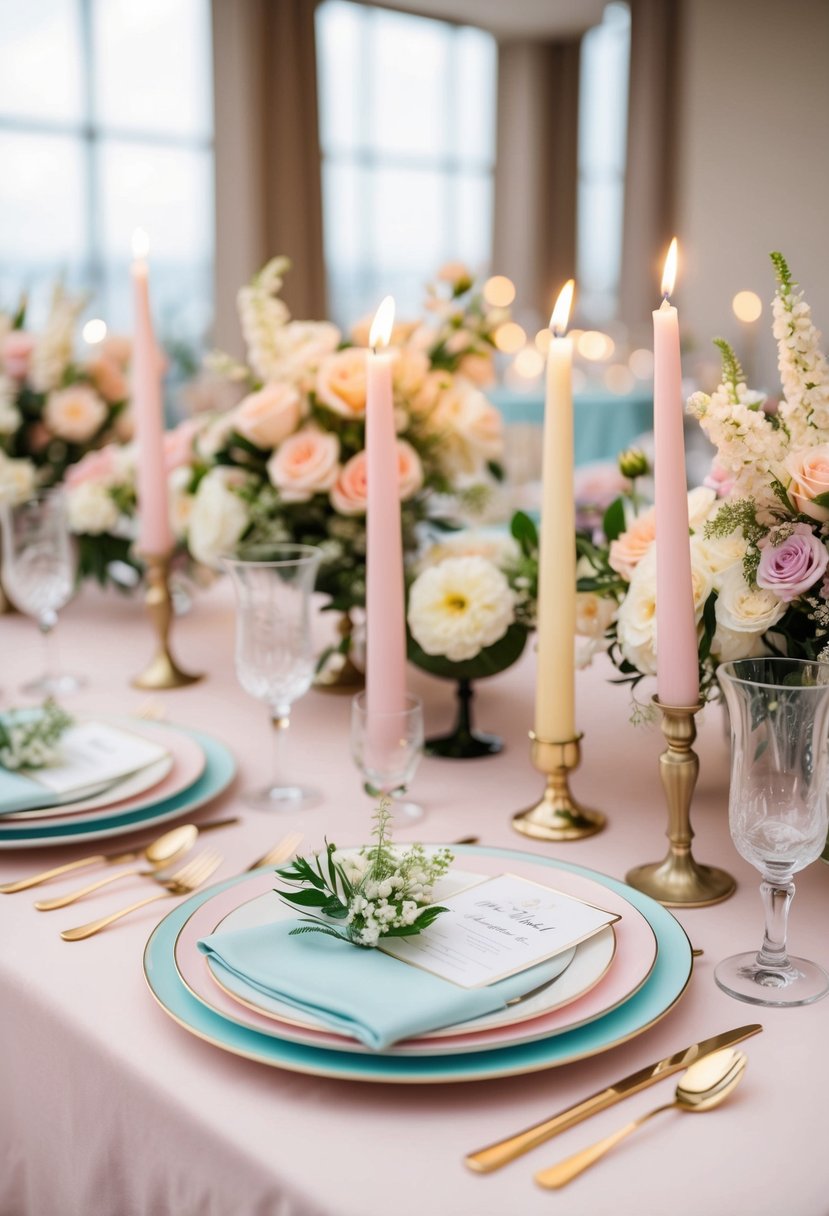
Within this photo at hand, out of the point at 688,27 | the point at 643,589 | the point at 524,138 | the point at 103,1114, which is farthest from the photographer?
the point at 524,138

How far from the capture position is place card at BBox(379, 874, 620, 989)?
28.4 inches

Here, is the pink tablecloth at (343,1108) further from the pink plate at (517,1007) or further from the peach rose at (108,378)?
the peach rose at (108,378)

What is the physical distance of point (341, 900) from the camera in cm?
78

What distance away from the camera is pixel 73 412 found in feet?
6.53

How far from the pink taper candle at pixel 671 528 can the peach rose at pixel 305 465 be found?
564 mm

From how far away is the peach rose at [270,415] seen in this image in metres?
1.38

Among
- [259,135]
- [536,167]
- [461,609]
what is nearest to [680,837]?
[461,609]

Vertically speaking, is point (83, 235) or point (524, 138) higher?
point (524, 138)

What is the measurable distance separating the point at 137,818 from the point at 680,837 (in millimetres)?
465

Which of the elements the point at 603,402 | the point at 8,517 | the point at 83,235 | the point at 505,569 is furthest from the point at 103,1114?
the point at 83,235

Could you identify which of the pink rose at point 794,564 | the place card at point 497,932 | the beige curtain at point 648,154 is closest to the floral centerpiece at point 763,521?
the pink rose at point 794,564

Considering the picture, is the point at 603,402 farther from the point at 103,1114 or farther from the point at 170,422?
the point at 103,1114

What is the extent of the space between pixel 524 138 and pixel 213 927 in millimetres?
9739

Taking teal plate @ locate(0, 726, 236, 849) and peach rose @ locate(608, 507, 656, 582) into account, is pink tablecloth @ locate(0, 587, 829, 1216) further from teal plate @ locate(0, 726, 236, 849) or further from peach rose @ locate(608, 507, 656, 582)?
peach rose @ locate(608, 507, 656, 582)
